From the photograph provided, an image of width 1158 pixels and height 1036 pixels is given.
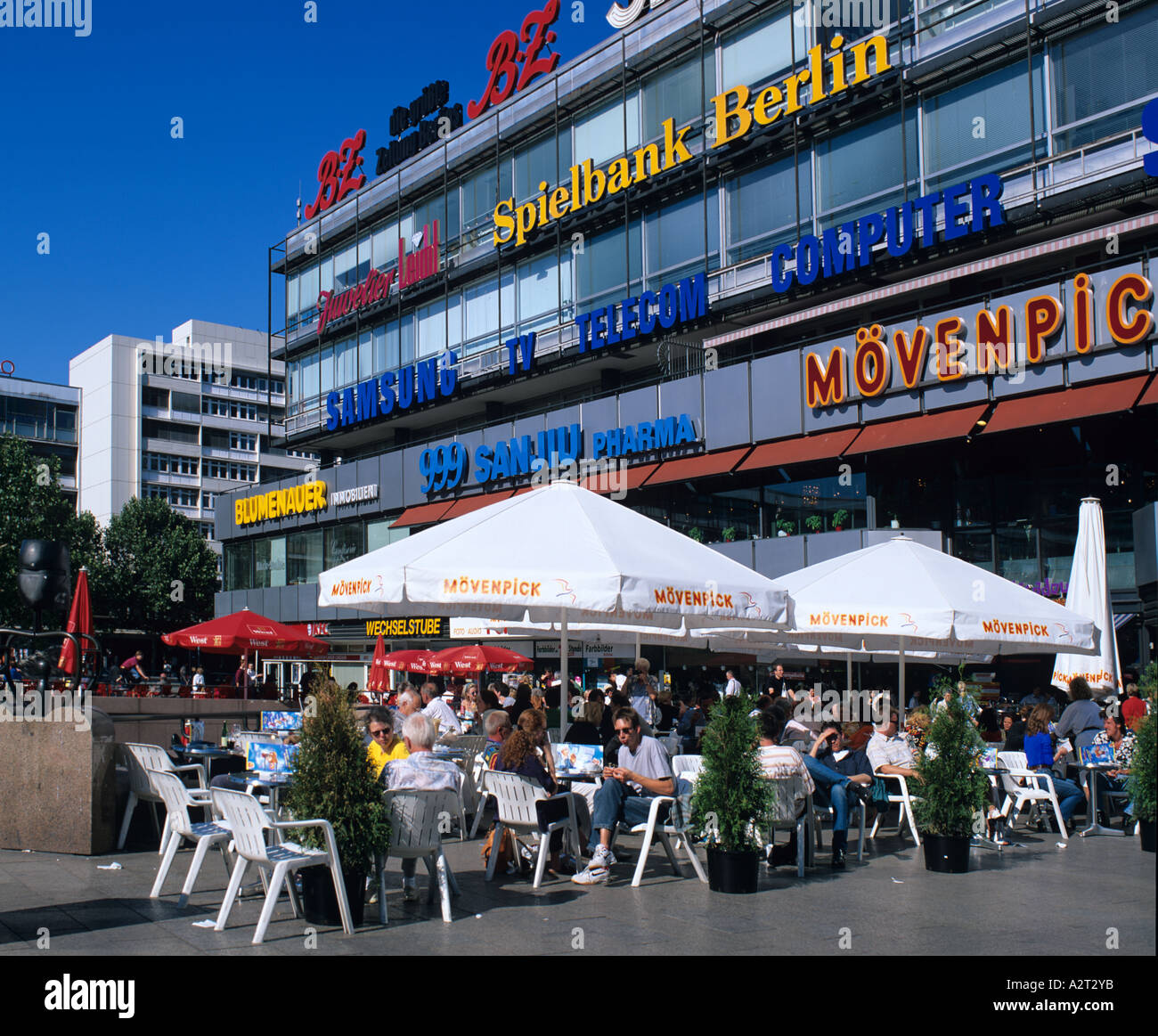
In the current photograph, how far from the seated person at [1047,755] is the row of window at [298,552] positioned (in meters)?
25.8

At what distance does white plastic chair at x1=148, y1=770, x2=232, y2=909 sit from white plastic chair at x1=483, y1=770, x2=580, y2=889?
6.64 feet

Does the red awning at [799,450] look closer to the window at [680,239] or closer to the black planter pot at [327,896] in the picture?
the window at [680,239]

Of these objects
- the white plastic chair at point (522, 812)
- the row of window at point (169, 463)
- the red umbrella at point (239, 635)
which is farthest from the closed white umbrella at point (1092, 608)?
the row of window at point (169, 463)

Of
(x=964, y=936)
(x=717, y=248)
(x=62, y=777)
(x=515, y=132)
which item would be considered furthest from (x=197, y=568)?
(x=964, y=936)

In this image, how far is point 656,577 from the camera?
1011 cm

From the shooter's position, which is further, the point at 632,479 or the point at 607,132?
the point at 607,132

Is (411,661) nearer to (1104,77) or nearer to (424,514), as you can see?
(424,514)

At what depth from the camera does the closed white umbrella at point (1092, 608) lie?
16.0 meters

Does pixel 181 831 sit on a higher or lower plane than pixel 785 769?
lower

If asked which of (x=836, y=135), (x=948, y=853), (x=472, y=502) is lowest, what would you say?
(x=948, y=853)

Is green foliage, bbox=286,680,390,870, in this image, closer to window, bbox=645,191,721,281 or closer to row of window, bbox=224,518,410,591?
window, bbox=645,191,721,281

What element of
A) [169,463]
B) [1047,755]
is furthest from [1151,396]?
[169,463]

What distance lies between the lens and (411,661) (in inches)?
1051

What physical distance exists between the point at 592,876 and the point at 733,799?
133 centimetres
